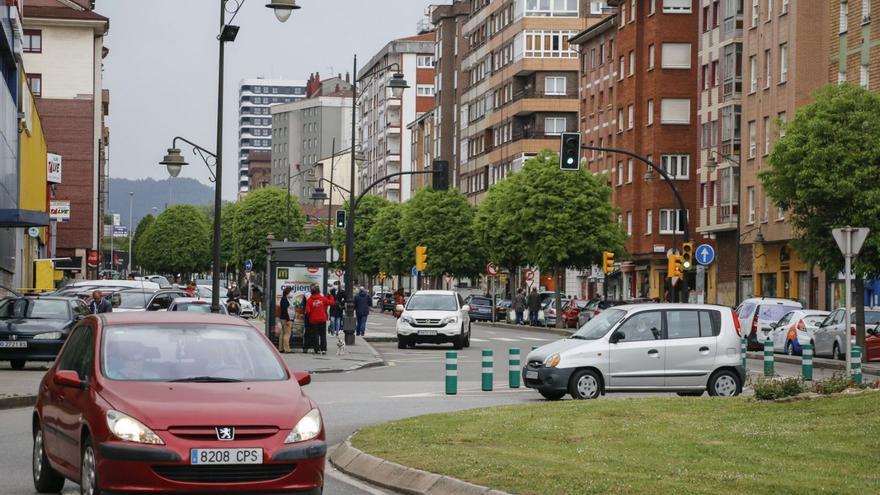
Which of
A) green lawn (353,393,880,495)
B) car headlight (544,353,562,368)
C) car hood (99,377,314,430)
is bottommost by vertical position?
green lawn (353,393,880,495)

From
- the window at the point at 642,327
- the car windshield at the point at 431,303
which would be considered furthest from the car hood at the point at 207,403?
the car windshield at the point at 431,303

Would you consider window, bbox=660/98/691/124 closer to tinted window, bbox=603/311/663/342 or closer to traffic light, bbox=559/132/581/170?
traffic light, bbox=559/132/581/170

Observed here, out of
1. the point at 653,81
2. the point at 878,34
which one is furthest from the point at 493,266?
the point at 878,34

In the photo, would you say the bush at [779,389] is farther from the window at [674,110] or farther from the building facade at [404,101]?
the building facade at [404,101]

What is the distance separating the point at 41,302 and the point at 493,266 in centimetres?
5599

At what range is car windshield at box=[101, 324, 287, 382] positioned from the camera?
40.5 ft

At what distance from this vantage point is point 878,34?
59500mm

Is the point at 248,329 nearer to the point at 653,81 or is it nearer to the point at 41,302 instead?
the point at 41,302

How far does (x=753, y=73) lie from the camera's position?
248ft

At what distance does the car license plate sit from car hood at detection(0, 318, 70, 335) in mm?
24276

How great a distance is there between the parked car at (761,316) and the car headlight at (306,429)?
41176 mm

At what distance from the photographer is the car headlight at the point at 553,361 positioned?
87.3 ft

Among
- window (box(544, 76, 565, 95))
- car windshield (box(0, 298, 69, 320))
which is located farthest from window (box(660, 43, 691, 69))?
car windshield (box(0, 298, 69, 320))

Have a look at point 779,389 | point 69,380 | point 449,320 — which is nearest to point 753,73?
point 449,320
